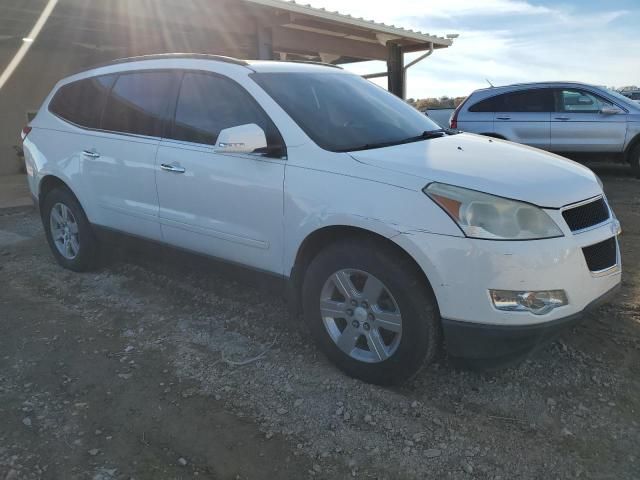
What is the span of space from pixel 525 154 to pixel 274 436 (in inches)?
87.4

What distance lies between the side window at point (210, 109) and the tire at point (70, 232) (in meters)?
1.57

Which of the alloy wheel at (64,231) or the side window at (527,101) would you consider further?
the side window at (527,101)

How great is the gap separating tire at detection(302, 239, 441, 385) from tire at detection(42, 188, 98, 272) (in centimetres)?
261

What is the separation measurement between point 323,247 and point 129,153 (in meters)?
1.96

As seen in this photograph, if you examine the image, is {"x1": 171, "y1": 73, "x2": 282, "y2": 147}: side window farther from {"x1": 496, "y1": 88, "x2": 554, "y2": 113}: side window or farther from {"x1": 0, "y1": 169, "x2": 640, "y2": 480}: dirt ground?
{"x1": 496, "y1": 88, "x2": 554, "y2": 113}: side window

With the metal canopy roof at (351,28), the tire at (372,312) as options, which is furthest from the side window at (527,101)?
the tire at (372,312)

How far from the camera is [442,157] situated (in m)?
3.08

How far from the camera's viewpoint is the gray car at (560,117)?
375 inches

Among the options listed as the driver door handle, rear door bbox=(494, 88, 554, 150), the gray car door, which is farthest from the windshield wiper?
the gray car door

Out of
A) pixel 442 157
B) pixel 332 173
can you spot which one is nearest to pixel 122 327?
pixel 332 173

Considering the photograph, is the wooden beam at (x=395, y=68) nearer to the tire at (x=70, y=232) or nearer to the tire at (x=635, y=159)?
the tire at (x=635, y=159)

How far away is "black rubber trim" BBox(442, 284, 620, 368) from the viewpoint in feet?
8.63

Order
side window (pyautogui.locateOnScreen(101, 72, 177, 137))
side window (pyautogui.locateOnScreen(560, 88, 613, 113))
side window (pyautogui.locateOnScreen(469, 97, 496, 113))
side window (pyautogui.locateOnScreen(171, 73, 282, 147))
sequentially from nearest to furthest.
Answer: side window (pyautogui.locateOnScreen(171, 73, 282, 147)), side window (pyautogui.locateOnScreen(101, 72, 177, 137)), side window (pyautogui.locateOnScreen(560, 88, 613, 113)), side window (pyautogui.locateOnScreen(469, 97, 496, 113))

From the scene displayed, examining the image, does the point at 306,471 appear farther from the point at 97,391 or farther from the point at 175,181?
the point at 175,181
